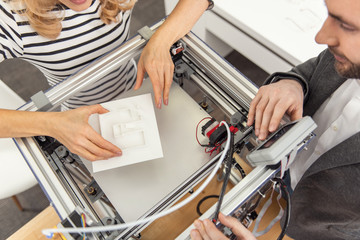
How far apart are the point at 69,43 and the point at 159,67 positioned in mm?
359

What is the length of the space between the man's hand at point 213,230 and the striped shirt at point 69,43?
2.01 feet

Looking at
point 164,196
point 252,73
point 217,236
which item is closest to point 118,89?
point 164,196

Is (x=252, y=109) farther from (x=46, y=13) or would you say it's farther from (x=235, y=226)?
(x=46, y=13)

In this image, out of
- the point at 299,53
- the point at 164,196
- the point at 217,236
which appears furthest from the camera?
the point at 299,53

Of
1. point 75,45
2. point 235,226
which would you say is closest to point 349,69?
point 235,226

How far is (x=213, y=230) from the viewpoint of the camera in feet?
1.82

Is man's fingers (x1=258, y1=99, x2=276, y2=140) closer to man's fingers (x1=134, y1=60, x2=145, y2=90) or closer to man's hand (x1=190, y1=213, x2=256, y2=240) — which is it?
man's hand (x1=190, y1=213, x2=256, y2=240)

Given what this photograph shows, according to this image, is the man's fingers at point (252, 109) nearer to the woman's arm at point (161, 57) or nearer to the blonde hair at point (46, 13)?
the woman's arm at point (161, 57)

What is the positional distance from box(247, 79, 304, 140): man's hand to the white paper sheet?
253 millimetres

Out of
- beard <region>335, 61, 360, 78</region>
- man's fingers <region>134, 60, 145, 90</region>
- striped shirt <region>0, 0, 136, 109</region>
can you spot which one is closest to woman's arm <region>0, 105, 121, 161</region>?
man's fingers <region>134, 60, 145, 90</region>

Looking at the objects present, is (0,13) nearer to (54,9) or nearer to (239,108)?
(54,9)

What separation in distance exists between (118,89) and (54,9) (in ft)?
1.26

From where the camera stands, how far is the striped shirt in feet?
2.65

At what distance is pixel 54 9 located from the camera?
829 millimetres
